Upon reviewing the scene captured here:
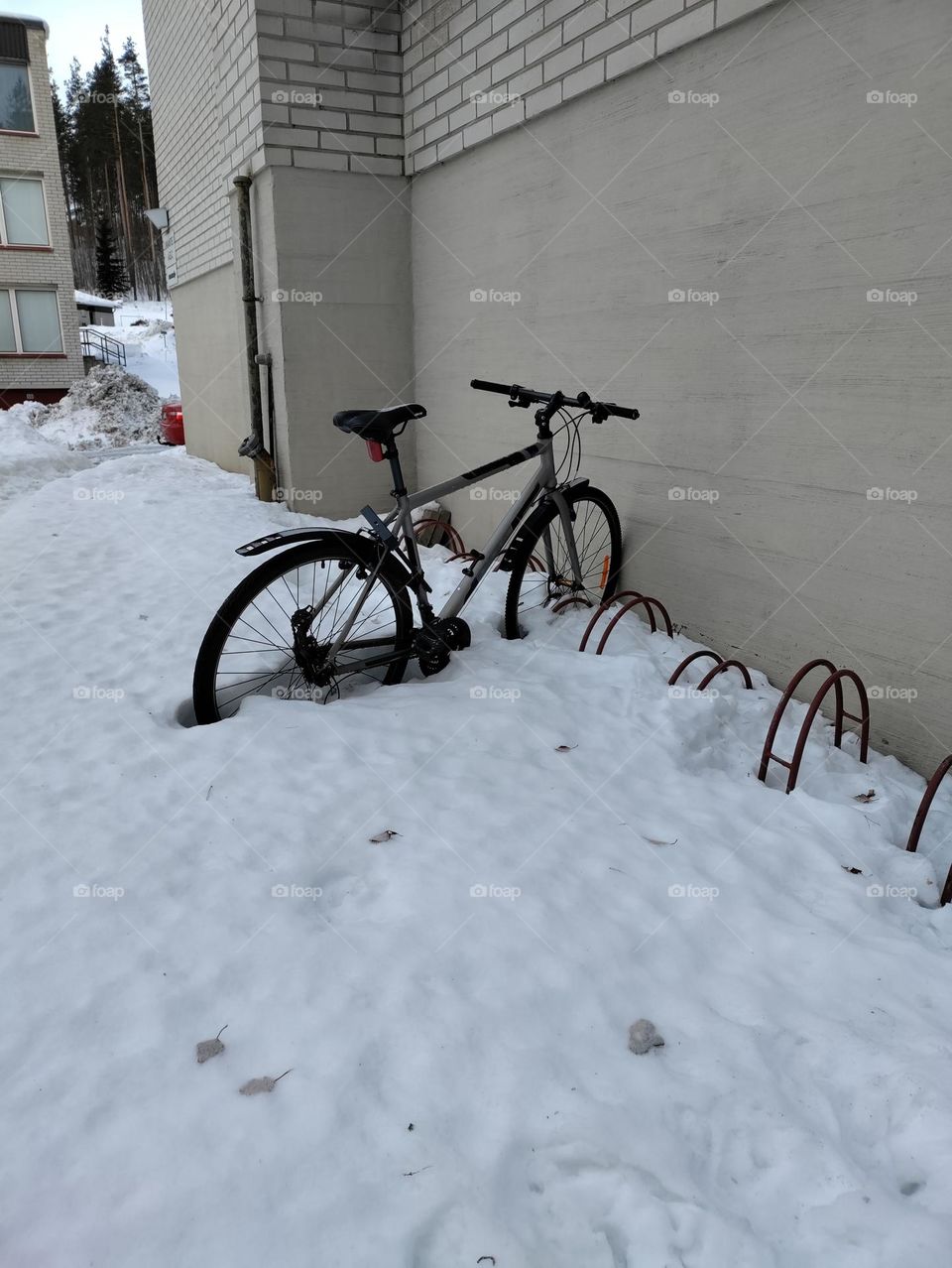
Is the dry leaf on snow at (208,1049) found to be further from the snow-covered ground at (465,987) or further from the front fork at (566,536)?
the front fork at (566,536)

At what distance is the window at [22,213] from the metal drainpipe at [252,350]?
17623 millimetres

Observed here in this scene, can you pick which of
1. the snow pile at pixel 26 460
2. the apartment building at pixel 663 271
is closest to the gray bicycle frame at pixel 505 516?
the apartment building at pixel 663 271

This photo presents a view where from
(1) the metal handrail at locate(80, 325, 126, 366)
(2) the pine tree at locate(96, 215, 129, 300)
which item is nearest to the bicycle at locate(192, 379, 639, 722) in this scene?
(1) the metal handrail at locate(80, 325, 126, 366)

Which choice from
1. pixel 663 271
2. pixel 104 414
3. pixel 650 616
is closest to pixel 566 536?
pixel 650 616

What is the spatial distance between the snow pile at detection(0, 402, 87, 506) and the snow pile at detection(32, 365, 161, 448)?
3727mm

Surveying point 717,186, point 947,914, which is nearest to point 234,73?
point 717,186

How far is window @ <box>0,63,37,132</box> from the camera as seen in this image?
19.2 m

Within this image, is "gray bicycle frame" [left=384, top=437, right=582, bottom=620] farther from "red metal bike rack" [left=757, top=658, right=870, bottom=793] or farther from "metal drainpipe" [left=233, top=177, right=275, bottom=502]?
"metal drainpipe" [left=233, top=177, right=275, bottom=502]

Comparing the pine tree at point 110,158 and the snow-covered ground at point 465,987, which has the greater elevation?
the pine tree at point 110,158

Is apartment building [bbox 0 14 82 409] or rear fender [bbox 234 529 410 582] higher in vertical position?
apartment building [bbox 0 14 82 409]

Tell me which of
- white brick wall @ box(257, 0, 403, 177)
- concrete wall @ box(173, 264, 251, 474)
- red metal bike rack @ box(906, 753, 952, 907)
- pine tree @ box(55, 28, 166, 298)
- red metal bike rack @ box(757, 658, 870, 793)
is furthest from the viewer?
pine tree @ box(55, 28, 166, 298)

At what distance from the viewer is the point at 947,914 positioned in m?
2.11

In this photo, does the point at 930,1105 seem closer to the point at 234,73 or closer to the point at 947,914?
the point at 947,914

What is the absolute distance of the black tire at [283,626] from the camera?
2873mm
